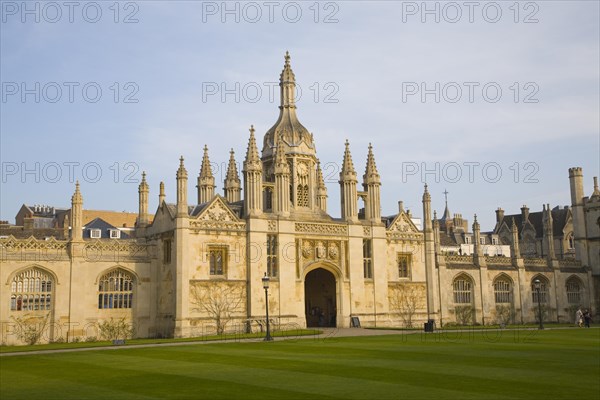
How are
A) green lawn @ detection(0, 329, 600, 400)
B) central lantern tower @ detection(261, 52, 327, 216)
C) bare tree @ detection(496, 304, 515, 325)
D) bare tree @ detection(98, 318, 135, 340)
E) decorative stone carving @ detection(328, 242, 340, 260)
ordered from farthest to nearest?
1. bare tree @ detection(496, 304, 515, 325)
2. central lantern tower @ detection(261, 52, 327, 216)
3. decorative stone carving @ detection(328, 242, 340, 260)
4. bare tree @ detection(98, 318, 135, 340)
5. green lawn @ detection(0, 329, 600, 400)

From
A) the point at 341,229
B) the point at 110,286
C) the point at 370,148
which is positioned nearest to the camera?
the point at 110,286

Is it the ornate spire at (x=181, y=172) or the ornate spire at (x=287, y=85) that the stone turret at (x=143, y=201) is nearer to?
the ornate spire at (x=181, y=172)

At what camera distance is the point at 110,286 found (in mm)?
42750

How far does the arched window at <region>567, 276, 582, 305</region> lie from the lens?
63.5m

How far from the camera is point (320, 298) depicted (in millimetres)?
53219

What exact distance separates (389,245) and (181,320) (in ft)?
58.1

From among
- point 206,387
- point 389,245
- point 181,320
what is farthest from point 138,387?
point 389,245

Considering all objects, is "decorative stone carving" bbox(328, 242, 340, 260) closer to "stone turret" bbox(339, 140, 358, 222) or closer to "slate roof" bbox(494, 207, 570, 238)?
"stone turret" bbox(339, 140, 358, 222)

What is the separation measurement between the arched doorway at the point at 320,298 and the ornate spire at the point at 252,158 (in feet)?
32.2

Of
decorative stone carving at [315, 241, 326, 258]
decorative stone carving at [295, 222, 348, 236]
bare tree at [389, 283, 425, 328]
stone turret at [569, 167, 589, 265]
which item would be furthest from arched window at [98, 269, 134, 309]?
stone turret at [569, 167, 589, 265]

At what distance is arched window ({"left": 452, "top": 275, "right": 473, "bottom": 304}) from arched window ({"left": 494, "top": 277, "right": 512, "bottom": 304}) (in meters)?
3.07

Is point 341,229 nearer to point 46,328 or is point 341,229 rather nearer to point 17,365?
point 46,328

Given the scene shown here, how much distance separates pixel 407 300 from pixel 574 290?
2084 centimetres

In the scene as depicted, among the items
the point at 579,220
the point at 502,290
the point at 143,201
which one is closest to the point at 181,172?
the point at 143,201
